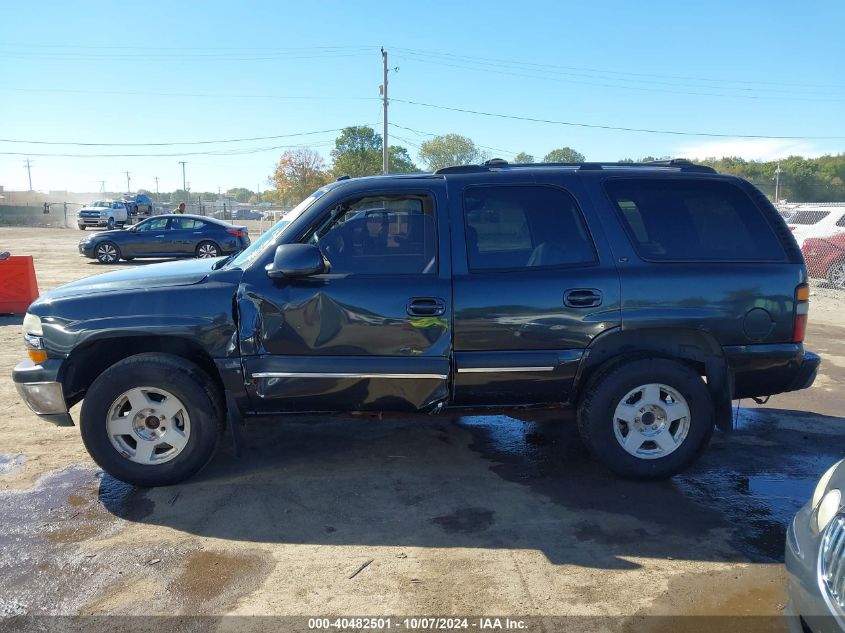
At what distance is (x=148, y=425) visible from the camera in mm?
4250

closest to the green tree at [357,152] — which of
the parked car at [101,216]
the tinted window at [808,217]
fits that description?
the parked car at [101,216]

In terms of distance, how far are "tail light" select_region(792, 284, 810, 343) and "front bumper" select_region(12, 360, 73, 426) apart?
471cm

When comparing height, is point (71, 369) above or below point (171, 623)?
above

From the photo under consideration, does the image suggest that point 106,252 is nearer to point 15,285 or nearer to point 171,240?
point 171,240

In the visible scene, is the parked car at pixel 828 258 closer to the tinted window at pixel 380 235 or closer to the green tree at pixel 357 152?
the tinted window at pixel 380 235

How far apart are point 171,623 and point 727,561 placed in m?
2.72

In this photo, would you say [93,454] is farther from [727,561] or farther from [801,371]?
[801,371]

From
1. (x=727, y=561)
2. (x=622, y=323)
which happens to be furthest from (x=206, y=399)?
(x=727, y=561)

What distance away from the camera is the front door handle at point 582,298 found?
164 inches

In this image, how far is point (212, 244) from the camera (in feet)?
62.8

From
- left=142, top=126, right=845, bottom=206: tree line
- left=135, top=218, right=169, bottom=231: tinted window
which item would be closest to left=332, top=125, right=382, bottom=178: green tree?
left=142, top=126, right=845, bottom=206: tree line

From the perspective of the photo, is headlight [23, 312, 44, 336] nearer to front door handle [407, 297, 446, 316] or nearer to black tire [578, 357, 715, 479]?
front door handle [407, 297, 446, 316]

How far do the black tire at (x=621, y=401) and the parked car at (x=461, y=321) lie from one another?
0.01m

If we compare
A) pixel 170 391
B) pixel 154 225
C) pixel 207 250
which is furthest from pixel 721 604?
pixel 154 225
